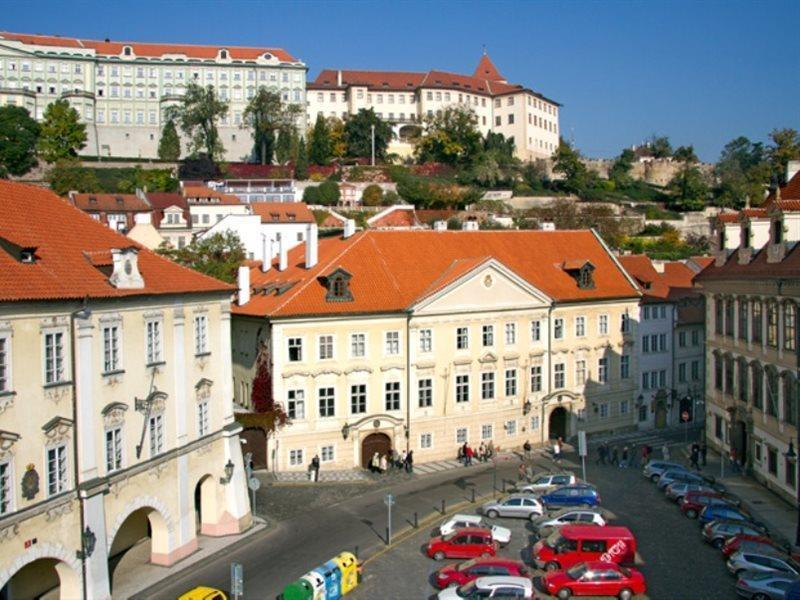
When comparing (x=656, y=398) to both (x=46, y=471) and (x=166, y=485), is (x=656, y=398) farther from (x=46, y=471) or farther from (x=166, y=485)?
(x=46, y=471)

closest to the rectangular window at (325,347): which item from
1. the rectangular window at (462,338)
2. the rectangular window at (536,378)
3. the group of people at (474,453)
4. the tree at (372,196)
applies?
the rectangular window at (462,338)

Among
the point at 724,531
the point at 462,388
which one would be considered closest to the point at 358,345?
the point at 462,388

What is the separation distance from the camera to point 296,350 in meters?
42.0

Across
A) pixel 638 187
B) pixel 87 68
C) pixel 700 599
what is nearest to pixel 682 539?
pixel 700 599

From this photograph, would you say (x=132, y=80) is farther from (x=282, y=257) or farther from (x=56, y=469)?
(x=56, y=469)

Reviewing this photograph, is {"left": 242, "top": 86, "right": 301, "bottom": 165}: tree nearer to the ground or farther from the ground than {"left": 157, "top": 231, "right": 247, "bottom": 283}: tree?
farther from the ground

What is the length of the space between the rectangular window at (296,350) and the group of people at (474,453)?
965 centimetres

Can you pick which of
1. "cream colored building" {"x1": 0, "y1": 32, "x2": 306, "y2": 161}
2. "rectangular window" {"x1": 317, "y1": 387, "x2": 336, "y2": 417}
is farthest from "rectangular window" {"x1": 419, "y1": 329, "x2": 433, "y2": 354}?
"cream colored building" {"x1": 0, "y1": 32, "x2": 306, "y2": 161}

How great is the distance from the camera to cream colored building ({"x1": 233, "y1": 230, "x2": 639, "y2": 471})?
139ft

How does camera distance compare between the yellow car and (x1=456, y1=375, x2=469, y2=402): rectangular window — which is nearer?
the yellow car

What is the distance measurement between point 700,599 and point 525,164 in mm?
115684

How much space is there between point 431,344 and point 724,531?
18.0m

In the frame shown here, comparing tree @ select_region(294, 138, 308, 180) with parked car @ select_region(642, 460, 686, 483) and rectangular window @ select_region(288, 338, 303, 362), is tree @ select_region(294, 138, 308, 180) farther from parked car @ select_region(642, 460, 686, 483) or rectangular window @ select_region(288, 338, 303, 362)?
parked car @ select_region(642, 460, 686, 483)

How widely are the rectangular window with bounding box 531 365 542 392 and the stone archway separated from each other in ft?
30.6
